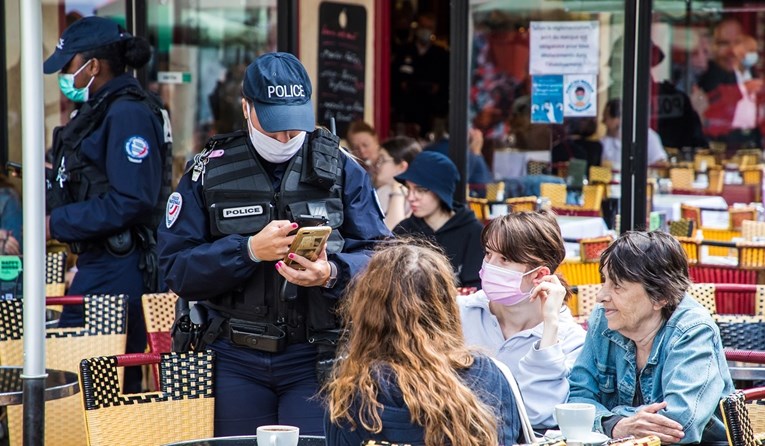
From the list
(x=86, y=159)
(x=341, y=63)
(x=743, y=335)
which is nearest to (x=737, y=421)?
(x=743, y=335)

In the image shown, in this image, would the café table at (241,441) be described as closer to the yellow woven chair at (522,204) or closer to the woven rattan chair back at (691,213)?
the yellow woven chair at (522,204)

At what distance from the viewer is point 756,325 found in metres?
4.20

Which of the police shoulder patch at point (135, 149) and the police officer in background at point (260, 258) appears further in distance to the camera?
the police shoulder patch at point (135, 149)

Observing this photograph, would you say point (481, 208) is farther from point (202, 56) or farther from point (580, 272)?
point (202, 56)

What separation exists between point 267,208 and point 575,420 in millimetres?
1186

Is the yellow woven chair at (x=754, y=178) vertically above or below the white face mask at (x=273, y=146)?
below

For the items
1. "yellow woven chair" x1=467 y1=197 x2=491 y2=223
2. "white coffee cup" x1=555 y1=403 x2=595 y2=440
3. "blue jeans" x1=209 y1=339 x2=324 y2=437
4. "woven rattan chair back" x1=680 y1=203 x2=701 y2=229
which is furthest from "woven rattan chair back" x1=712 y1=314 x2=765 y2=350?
"woven rattan chair back" x1=680 y1=203 x2=701 y2=229

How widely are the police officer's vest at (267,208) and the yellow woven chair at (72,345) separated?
90cm

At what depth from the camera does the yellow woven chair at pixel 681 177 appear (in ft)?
27.9

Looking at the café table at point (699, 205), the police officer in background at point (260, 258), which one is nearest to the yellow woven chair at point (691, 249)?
the café table at point (699, 205)

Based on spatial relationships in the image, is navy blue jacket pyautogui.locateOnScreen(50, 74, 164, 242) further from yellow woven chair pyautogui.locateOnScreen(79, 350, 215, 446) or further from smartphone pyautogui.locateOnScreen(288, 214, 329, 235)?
smartphone pyautogui.locateOnScreen(288, 214, 329, 235)

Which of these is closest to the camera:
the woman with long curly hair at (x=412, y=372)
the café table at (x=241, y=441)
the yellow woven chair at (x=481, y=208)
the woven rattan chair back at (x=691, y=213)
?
the woman with long curly hair at (x=412, y=372)

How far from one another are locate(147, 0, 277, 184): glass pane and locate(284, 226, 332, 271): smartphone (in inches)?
170

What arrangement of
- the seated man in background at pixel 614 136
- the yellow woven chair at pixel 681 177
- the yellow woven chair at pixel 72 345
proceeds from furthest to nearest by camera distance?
1. the yellow woven chair at pixel 681 177
2. the seated man in background at pixel 614 136
3. the yellow woven chair at pixel 72 345
